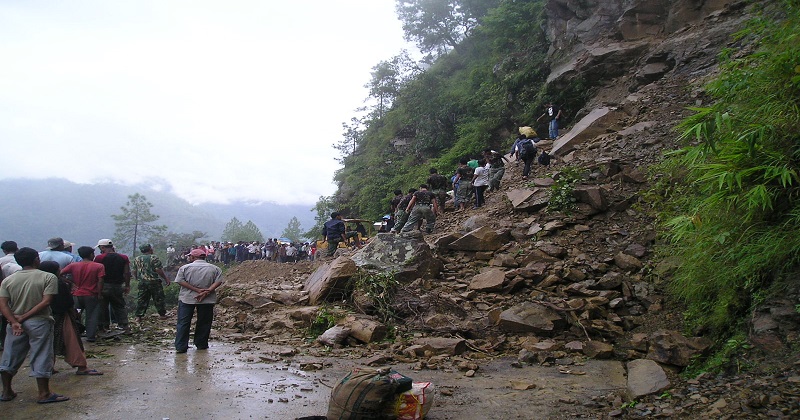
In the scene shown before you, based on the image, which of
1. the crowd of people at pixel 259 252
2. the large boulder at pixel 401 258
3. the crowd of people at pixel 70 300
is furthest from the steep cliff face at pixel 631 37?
the crowd of people at pixel 70 300

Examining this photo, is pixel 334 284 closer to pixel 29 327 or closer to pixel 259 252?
pixel 29 327

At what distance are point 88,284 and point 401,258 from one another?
5.12m

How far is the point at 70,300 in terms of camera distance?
5.36 meters

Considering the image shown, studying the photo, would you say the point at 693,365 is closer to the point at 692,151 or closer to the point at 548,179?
the point at 692,151

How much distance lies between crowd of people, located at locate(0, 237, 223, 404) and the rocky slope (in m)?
1.38

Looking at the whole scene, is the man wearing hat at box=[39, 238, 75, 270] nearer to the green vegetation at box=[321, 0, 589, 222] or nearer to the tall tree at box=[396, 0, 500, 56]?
the green vegetation at box=[321, 0, 589, 222]

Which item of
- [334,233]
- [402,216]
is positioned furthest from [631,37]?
[334,233]

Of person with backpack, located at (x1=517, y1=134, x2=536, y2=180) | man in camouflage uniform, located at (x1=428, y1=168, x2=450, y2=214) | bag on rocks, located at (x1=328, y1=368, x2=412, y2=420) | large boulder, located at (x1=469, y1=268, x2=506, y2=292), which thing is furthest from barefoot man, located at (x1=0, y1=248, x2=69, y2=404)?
person with backpack, located at (x1=517, y1=134, x2=536, y2=180)

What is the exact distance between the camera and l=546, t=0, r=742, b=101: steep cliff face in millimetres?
15367

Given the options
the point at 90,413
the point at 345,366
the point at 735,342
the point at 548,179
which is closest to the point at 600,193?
the point at 548,179

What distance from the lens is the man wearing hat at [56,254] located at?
7531 mm

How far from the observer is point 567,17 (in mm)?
20641

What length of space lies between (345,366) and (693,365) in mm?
3760

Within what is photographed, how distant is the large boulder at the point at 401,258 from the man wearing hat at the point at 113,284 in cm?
398
